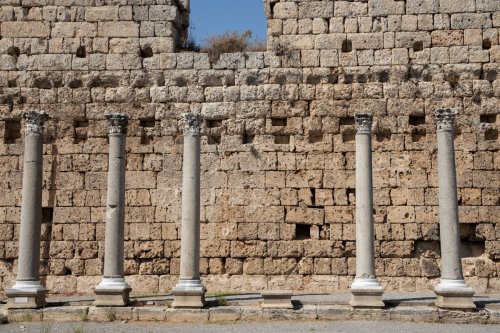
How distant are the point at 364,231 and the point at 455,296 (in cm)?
204

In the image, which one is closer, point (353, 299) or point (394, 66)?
point (353, 299)

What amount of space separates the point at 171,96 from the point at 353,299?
6.42 metres

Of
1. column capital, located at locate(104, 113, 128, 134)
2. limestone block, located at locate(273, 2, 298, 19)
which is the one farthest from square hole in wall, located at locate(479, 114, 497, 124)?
column capital, located at locate(104, 113, 128, 134)

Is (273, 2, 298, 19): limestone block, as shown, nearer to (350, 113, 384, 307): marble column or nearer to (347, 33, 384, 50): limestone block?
(347, 33, 384, 50): limestone block

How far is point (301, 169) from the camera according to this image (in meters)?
14.0

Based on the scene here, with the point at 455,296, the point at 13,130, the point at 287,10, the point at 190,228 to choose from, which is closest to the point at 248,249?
the point at 190,228

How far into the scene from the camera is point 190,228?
12094mm

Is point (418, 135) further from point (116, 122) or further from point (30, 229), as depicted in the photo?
point (30, 229)

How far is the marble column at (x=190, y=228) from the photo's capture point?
37.8ft

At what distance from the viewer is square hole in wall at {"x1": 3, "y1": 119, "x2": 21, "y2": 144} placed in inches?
580

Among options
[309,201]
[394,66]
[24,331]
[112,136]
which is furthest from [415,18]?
[24,331]

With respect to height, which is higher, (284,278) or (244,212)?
(244,212)

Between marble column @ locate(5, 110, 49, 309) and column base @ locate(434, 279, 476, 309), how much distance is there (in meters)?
7.67

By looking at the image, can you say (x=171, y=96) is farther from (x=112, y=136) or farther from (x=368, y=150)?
(x=368, y=150)
